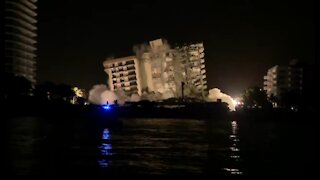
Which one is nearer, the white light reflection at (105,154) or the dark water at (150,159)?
the dark water at (150,159)

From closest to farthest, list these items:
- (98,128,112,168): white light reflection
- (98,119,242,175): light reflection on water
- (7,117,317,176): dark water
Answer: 1. (7,117,317,176): dark water
2. (98,119,242,175): light reflection on water
3. (98,128,112,168): white light reflection

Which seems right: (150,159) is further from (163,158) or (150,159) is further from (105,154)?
(105,154)

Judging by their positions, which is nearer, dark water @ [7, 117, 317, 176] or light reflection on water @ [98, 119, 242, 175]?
dark water @ [7, 117, 317, 176]

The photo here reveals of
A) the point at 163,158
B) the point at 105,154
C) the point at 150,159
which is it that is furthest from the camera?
the point at 105,154

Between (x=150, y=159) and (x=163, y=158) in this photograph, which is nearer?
(x=150, y=159)

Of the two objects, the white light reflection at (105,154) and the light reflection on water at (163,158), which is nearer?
the light reflection on water at (163,158)

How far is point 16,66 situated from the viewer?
19800cm

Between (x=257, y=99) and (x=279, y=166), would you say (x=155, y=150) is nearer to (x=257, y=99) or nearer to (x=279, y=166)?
(x=279, y=166)

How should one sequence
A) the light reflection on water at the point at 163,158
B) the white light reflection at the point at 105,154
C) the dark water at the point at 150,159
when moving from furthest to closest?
the white light reflection at the point at 105,154, the light reflection on water at the point at 163,158, the dark water at the point at 150,159

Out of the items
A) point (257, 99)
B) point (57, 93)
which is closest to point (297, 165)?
point (57, 93)

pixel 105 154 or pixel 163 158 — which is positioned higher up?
pixel 105 154

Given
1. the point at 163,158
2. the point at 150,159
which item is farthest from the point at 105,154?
the point at 163,158

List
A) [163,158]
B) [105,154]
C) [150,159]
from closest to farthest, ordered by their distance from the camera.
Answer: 1. [150,159]
2. [163,158]
3. [105,154]

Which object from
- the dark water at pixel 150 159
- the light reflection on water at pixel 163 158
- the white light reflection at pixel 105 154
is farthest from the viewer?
the white light reflection at pixel 105 154
